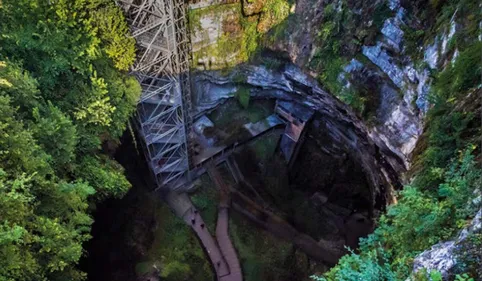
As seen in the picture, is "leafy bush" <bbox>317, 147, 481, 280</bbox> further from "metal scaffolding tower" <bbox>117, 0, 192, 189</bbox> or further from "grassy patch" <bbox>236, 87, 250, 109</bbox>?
"grassy patch" <bbox>236, 87, 250, 109</bbox>

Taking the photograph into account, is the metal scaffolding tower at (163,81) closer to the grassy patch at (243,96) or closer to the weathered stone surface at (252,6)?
the weathered stone surface at (252,6)

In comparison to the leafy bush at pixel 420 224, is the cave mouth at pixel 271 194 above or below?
above

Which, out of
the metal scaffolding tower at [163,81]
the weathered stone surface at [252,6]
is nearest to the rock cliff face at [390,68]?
the weathered stone surface at [252,6]

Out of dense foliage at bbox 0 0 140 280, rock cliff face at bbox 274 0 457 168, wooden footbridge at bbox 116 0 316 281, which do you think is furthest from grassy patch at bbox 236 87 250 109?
dense foliage at bbox 0 0 140 280

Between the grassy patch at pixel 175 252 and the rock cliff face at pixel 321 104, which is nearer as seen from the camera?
the rock cliff face at pixel 321 104

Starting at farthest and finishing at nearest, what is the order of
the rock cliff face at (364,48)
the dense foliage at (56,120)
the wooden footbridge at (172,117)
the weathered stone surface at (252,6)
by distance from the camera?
the weathered stone surface at (252,6) < the wooden footbridge at (172,117) < the rock cliff face at (364,48) < the dense foliage at (56,120)

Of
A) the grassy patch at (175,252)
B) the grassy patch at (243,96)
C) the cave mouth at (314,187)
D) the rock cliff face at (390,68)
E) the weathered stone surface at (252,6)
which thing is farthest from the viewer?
the cave mouth at (314,187)

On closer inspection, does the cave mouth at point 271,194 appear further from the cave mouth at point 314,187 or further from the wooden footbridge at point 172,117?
the wooden footbridge at point 172,117

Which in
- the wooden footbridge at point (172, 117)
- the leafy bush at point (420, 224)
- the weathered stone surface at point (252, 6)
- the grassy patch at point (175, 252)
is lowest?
the leafy bush at point (420, 224)
